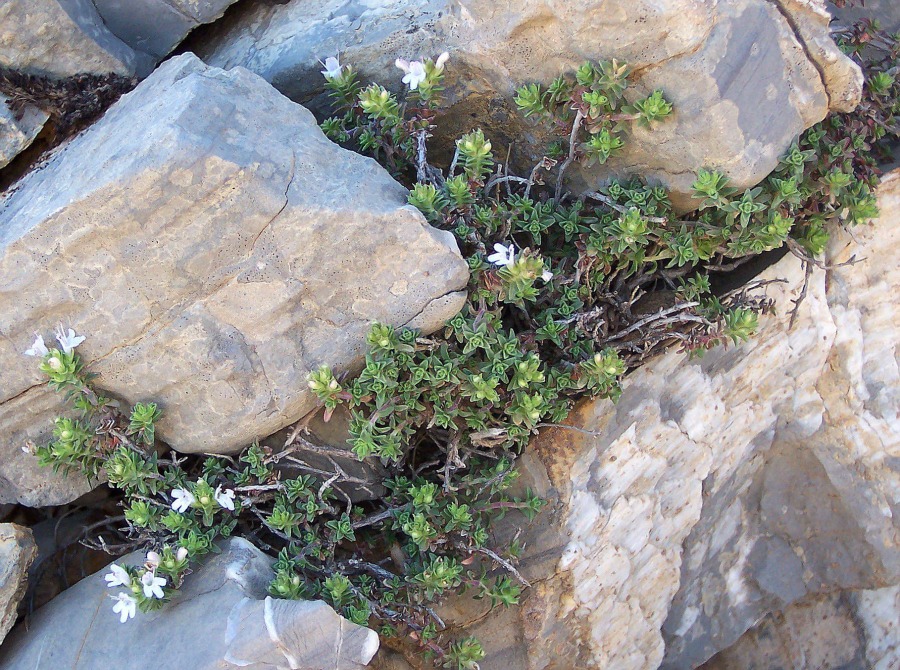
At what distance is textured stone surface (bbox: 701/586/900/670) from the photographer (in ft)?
14.1

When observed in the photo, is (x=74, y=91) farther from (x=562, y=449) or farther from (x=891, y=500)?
(x=891, y=500)

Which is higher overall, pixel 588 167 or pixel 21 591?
pixel 588 167

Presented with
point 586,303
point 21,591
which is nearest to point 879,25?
point 586,303

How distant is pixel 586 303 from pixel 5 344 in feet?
7.48

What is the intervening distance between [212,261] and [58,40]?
4.54 ft

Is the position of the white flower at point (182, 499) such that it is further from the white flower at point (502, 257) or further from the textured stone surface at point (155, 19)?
the textured stone surface at point (155, 19)

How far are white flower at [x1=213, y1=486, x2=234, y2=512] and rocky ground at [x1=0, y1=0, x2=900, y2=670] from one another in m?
0.15

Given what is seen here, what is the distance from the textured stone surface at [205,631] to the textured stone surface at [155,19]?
229cm

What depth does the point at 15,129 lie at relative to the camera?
3.39 metres

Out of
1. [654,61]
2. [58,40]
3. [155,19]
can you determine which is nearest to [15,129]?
[58,40]

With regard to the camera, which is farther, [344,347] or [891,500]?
[891,500]

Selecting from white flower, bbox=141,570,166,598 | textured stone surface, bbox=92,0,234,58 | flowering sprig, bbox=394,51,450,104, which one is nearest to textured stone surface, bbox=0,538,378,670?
white flower, bbox=141,570,166,598

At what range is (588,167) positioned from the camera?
3.37m

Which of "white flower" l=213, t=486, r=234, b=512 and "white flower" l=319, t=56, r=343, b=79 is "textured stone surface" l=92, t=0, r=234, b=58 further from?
"white flower" l=213, t=486, r=234, b=512
